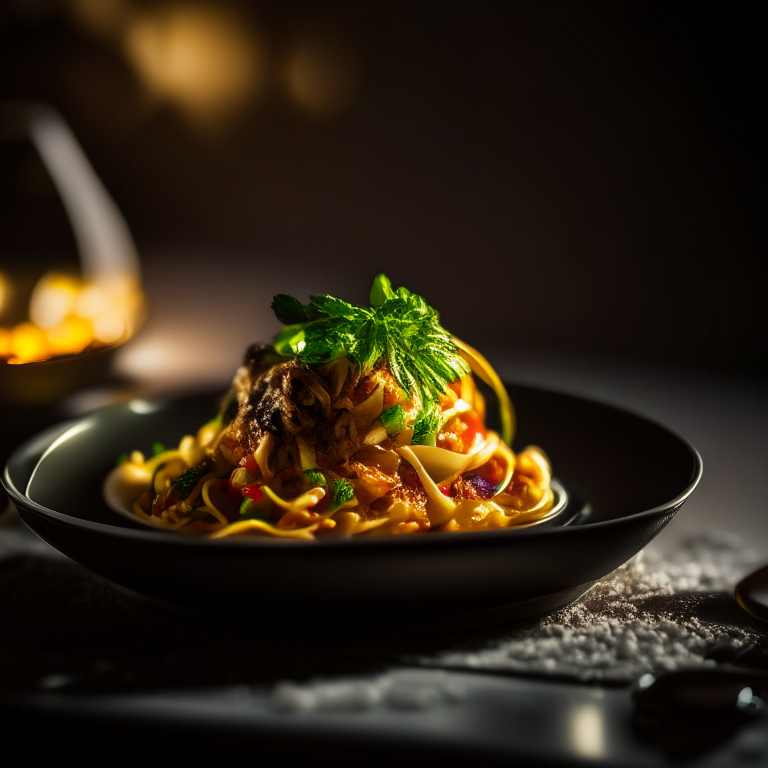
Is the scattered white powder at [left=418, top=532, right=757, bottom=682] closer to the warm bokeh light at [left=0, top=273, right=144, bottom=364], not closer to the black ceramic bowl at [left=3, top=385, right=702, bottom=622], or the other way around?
the black ceramic bowl at [left=3, top=385, right=702, bottom=622]

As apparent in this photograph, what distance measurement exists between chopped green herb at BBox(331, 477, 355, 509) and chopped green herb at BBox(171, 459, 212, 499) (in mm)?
744

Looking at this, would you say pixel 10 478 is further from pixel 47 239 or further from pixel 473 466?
pixel 47 239

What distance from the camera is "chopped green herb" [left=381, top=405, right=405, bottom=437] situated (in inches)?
164

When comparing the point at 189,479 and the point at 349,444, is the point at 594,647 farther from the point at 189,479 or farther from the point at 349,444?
the point at 189,479

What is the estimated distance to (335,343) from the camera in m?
4.15

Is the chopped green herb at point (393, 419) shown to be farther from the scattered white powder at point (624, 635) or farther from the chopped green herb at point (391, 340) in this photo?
the scattered white powder at point (624, 635)

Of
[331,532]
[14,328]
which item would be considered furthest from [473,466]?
[14,328]

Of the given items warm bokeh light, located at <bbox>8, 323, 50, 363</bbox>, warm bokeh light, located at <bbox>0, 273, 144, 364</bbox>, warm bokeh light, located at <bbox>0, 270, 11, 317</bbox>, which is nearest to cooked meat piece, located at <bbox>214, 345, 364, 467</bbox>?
warm bokeh light, located at <bbox>0, 273, 144, 364</bbox>

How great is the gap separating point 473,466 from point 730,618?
135 cm

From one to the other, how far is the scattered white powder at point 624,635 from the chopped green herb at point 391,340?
121 centimetres

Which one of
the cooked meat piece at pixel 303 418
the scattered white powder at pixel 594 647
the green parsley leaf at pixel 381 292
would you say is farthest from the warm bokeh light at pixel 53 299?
the scattered white powder at pixel 594 647

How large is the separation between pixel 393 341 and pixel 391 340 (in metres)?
0.01

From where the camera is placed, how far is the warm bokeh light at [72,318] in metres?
7.25

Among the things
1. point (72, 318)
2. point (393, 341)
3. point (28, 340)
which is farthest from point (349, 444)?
Result: point (72, 318)
